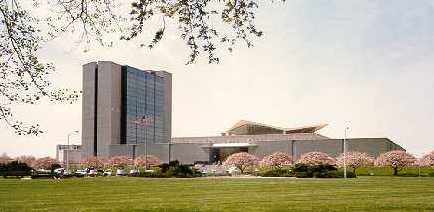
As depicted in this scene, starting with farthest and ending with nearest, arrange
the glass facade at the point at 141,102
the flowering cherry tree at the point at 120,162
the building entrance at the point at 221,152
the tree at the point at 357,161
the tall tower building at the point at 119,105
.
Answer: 1. the glass facade at the point at 141,102
2. the tall tower building at the point at 119,105
3. the building entrance at the point at 221,152
4. the flowering cherry tree at the point at 120,162
5. the tree at the point at 357,161

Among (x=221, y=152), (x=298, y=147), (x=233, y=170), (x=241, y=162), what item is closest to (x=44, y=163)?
(x=221, y=152)

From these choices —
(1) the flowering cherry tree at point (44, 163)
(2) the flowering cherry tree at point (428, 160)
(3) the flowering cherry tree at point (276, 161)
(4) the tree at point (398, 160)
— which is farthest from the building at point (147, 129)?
(4) the tree at point (398, 160)

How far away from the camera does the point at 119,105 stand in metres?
168

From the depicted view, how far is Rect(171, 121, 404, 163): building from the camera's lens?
114 meters

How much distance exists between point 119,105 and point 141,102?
6.30m

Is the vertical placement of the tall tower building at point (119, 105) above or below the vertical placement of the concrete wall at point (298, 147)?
above

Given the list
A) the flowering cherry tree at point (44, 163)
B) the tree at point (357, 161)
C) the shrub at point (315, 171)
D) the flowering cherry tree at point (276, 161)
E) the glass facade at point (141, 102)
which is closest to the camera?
the shrub at point (315, 171)

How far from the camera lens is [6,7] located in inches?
520

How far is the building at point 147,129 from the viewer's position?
455 ft

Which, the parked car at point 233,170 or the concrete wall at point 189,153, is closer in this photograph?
the parked car at point 233,170

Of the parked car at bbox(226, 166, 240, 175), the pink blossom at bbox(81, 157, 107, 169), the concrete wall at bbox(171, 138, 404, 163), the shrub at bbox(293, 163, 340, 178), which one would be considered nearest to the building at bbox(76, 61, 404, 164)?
the concrete wall at bbox(171, 138, 404, 163)

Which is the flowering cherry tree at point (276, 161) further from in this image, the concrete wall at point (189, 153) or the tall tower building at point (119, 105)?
the tall tower building at point (119, 105)

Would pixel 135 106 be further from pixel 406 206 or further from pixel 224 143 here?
pixel 406 206

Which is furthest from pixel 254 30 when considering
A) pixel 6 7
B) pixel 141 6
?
pixel 6 7
